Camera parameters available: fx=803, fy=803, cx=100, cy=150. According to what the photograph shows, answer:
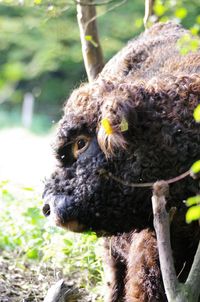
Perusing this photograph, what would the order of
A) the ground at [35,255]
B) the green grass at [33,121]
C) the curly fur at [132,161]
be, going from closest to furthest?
the curly fur at [132,161], the ground at [35,255], the green grass at [33,121]

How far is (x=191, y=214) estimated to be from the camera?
3.18 metres

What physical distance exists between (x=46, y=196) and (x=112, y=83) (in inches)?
31.9

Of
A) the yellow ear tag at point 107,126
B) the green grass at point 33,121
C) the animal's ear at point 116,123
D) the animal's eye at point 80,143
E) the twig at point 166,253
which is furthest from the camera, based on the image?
the green grass at point 33,121

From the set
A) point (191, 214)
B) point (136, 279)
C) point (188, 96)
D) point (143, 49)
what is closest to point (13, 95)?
point (191, 214)

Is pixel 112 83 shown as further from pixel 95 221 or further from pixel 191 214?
pixel 191 214

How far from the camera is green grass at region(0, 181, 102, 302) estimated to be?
6473 mm

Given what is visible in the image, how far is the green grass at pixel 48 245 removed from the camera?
6473 mm

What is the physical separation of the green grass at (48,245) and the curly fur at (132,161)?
3.62ft

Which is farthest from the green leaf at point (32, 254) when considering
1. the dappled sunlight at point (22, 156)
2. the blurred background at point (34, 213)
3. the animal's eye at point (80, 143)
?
the dappled sunlight at point (22, 156)

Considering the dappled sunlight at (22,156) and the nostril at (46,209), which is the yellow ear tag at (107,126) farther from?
the dappled sunlight at (22,156)

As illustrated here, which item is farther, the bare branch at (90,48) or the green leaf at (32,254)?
the bare branch at (90,48)

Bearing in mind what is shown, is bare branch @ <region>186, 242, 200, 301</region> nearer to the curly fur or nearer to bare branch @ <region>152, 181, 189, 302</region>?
bare branch @ <region>152, 181, 189, 302</region>

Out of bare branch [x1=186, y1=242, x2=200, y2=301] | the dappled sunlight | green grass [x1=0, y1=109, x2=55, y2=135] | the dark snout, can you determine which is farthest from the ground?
green grass [x1=0, y1=109, x2=55, y2=135]

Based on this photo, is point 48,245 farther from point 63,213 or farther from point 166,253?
point 166,253
